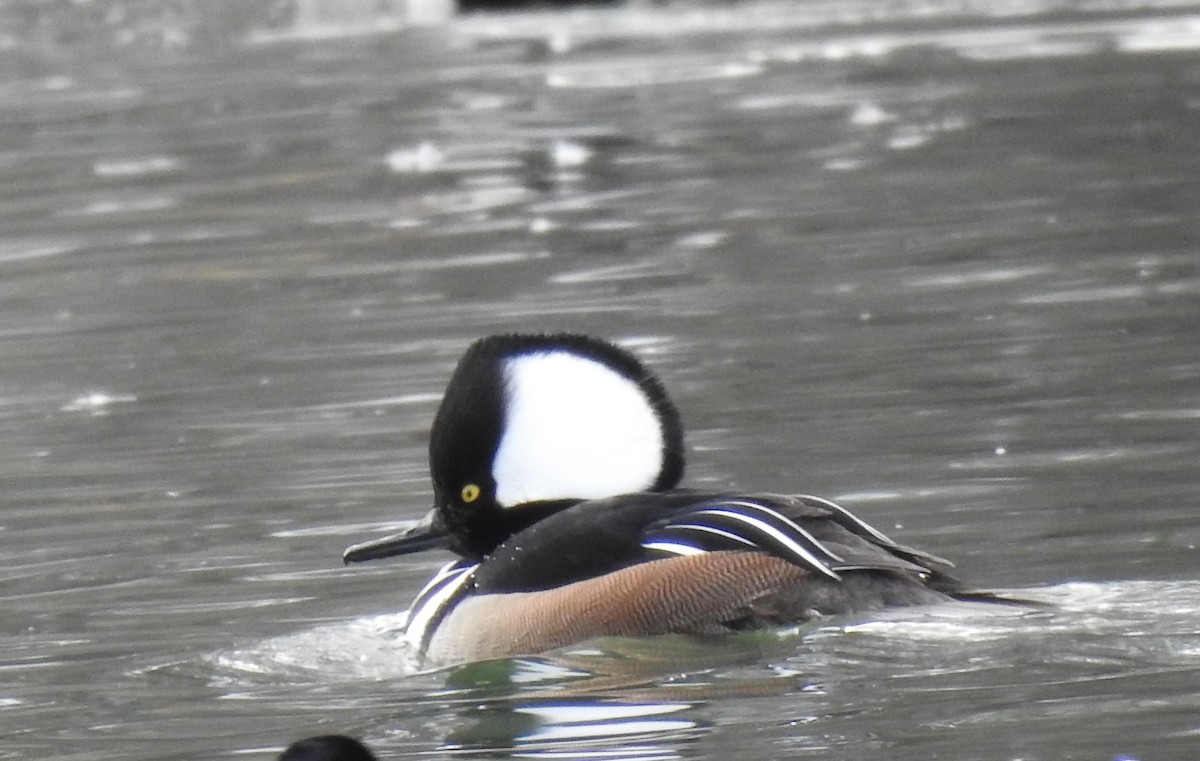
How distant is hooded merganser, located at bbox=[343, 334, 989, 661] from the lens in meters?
5.40

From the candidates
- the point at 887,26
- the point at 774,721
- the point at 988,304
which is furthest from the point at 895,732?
the point at 887,26

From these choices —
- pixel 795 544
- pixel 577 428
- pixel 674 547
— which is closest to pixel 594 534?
pixel 674 547

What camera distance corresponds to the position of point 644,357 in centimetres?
909

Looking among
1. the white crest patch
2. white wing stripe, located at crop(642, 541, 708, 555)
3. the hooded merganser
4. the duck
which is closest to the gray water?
the hooded merganser

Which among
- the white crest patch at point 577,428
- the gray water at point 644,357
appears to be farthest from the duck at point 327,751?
the white crest patch at point 577,428

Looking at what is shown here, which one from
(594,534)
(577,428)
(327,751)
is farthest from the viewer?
(577,428)

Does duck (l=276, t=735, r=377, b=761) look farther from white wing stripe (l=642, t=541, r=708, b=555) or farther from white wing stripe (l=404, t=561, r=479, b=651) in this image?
white wing stripe (l=404, t=561, r=479, b=651)

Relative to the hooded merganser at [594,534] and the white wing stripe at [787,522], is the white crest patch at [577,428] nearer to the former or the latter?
the hooded merganser at [594,534]

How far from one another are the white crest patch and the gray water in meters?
0.55

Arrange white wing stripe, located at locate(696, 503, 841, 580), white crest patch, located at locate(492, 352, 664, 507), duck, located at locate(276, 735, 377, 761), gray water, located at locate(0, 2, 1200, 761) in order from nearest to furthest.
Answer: duck, located at locate(276, 735, 377, 761)
gray water, located at locate(0, 2, 1200, 761)
white wing stripe, located at locate(696, 503, 841, 580)
white crest patch, located at locate(492, 352, 664, 507)

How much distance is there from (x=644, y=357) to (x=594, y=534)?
3.57m

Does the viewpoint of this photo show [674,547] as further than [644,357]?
No

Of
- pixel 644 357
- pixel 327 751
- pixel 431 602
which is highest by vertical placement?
pixel 327 751

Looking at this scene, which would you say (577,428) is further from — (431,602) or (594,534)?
(431,602)
